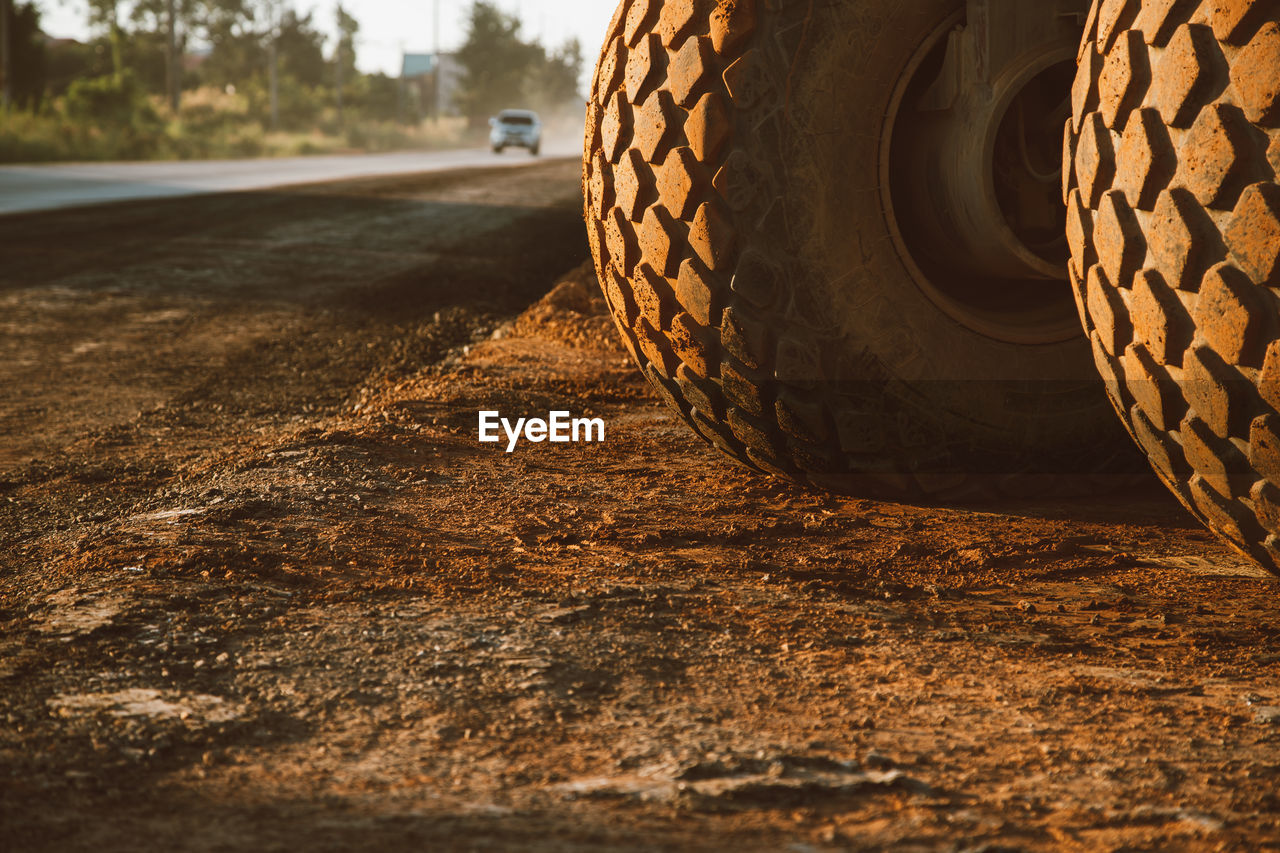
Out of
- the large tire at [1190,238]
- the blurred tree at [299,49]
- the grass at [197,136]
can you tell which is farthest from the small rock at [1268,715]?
the blurred tree at [299,49]

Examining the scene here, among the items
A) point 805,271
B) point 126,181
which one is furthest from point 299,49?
point 805,271

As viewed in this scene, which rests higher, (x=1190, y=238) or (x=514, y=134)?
(x=514, y=134)

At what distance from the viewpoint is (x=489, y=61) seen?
310ft

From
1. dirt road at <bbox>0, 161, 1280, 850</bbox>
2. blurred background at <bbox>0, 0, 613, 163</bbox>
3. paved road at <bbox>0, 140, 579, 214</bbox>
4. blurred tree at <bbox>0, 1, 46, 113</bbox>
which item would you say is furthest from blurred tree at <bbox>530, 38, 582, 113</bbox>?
dirt road at <bbox>0, 161, 1280, 850</bbox>

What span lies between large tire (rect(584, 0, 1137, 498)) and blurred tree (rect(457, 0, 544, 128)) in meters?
93.7

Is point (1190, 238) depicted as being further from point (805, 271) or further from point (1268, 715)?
point (805, 271)

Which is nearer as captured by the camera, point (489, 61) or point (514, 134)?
point (514, 134)

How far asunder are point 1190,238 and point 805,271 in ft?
3.24

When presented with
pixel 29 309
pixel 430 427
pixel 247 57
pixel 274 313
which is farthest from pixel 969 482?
pixel 247 57

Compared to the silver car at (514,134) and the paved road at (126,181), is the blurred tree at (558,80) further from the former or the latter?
the paved road at (126,181)

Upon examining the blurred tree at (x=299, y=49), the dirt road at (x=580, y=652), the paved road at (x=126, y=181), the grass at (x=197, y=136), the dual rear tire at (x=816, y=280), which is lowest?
the dirt road at (x=580, y=652)

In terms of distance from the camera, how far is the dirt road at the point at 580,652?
1578 millimetres

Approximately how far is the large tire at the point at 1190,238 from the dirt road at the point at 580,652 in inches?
13.2

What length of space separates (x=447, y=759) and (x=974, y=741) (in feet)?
2.33
